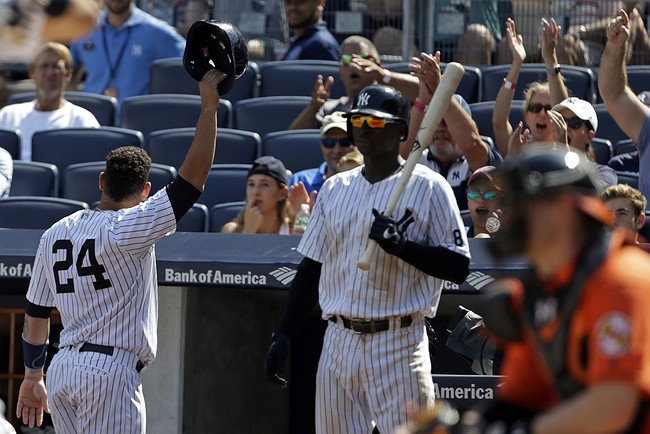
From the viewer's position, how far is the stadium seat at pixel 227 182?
311 inches

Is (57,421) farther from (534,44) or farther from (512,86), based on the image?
(534,44)

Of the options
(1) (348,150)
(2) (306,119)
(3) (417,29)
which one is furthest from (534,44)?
(1) (348,150)

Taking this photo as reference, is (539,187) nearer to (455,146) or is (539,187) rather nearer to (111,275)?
(111,275)

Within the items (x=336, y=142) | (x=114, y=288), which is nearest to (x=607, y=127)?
(x=336, y=142)

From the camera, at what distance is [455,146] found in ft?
23.3

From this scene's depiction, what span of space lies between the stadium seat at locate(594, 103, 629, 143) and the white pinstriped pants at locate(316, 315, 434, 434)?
3811mm

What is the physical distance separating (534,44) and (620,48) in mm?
2636

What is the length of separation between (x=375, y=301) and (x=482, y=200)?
1.74 metres

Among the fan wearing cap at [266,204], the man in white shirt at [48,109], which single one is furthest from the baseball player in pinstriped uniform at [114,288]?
the man in white shirt at [48,109]

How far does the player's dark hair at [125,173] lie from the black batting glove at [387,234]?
1056mm

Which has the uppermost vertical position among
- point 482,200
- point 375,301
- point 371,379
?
point 482,200

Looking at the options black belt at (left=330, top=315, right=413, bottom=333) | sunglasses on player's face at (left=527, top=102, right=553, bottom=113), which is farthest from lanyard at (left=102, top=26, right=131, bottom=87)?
black belt at (left=330, top=315, right=413, bottom=333)

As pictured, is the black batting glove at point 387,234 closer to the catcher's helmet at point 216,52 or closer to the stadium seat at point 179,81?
the catcher's helmet at point 216,52

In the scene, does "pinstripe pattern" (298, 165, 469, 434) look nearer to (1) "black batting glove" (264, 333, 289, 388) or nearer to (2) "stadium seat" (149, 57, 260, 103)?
(1) "black batting glove" (264, 333, 289, 388)
